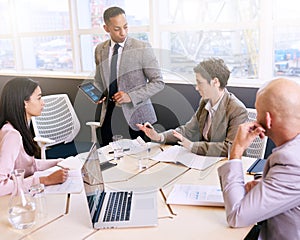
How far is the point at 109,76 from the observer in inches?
108

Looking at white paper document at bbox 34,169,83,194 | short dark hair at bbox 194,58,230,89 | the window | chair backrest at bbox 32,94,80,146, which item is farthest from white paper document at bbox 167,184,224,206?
chair backrest at bbox 32,94,80,146

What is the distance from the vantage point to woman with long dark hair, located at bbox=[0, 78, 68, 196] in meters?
1.57

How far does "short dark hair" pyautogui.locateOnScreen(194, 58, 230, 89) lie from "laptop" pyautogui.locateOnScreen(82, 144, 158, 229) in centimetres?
89

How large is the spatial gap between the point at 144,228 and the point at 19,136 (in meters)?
0.79

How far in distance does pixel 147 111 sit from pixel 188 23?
3.52 ft

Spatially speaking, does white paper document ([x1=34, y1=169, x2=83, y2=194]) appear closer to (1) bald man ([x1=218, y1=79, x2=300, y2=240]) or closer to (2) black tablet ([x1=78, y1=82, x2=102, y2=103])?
(1) bald man ([x1=218, y1=79, x2=300, y2=240])

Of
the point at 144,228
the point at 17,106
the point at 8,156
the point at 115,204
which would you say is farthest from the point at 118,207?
the point at 17,106

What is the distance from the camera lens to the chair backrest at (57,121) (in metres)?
3.05

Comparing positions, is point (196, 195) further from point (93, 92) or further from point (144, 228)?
point (93, 92)

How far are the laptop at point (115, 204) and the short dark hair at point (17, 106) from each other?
0.48 metres

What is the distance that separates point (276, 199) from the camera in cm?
114

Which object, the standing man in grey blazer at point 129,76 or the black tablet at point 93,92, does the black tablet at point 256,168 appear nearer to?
the standing man in grey blazer at point 129,76

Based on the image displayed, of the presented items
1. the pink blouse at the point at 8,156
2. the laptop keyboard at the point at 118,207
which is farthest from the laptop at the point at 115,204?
the pink blouse at the point at 8,156

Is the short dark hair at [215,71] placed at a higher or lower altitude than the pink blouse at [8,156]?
higher
